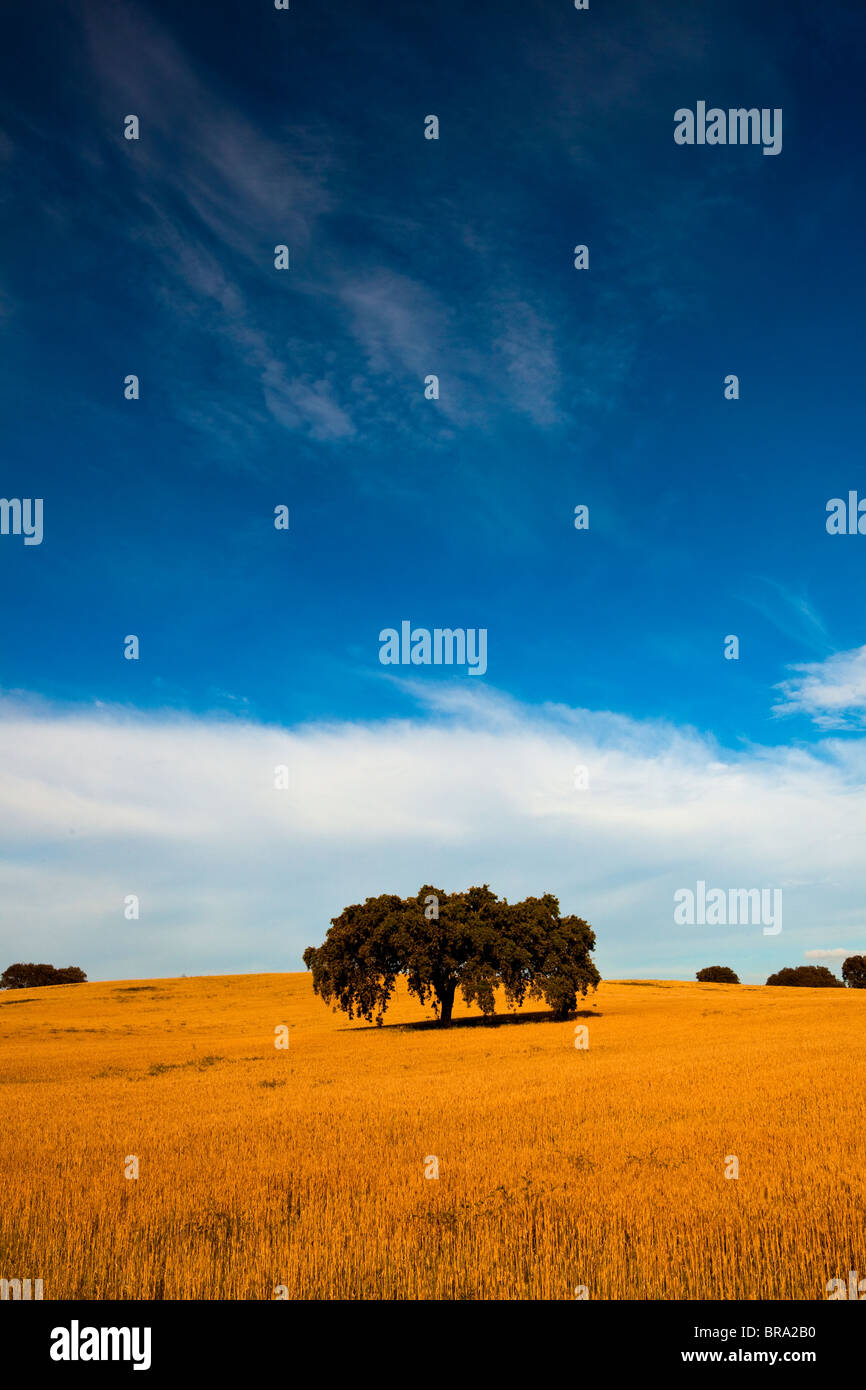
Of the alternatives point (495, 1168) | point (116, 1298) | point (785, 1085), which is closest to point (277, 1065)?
point (785, 1085)

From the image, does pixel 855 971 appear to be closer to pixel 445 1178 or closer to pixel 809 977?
pixel 809 977

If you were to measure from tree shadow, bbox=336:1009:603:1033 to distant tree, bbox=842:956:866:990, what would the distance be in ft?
301

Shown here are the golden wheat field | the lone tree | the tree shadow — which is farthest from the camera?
the tree shadow

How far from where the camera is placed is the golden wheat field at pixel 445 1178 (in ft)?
31.0

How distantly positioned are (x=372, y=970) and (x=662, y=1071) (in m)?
29.6

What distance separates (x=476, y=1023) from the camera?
6162 cm

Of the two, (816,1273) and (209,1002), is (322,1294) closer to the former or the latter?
(816,1273)

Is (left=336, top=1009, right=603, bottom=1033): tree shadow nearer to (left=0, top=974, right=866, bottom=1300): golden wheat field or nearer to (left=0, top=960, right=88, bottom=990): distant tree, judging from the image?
(left=0, top=974, right=866, bottom=1300): golden wheat field

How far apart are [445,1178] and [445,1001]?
48.2 metres

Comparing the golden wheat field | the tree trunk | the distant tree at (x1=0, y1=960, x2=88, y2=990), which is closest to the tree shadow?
the tree trunk

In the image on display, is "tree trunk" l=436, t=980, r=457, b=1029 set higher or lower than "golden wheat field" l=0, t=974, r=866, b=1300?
lower

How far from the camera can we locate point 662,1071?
30016 millimetres

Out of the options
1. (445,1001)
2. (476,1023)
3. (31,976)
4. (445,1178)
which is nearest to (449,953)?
(445,1001)

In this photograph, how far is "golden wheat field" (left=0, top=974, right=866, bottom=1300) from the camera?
945cm
